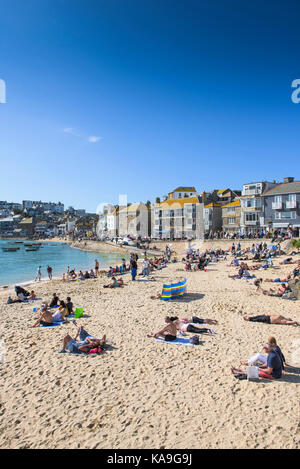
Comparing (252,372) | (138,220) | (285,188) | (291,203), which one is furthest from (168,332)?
(138,220)

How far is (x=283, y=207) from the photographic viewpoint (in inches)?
1624

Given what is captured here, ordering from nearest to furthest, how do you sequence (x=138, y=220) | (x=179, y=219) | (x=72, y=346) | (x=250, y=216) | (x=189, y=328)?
(x=72, y=346), (x=189, y=328), (x=250, y=216), (x=179, y=219), (x=138, y=220)

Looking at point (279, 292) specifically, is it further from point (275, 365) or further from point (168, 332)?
point (275, 365)

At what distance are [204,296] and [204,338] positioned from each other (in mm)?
5425

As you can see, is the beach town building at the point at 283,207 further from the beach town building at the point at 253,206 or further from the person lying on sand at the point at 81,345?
the person lying on sand at the point at 81,345

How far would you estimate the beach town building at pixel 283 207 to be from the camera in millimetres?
39906

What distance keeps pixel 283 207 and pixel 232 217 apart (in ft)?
39.2

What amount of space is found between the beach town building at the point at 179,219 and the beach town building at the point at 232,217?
595 centimetres

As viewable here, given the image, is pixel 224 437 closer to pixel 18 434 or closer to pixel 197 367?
pixel 197 367

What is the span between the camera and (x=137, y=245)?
52.0 m

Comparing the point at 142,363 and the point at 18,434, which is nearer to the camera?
the point at 18,434

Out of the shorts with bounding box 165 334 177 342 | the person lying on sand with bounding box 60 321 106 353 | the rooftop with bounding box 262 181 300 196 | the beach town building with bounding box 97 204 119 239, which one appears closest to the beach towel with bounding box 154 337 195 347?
the shorts with bounding box 165 334 177 342
